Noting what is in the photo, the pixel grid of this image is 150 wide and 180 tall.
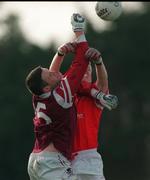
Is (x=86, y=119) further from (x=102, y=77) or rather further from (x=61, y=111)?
(x=61, y=111)

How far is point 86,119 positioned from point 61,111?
0.99m

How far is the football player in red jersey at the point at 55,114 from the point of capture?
16.4 metres

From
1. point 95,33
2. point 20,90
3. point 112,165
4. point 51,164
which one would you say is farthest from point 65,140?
point 95,33

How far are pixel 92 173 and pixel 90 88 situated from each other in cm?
111

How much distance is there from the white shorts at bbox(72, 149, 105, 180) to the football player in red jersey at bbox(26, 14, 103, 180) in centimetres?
51

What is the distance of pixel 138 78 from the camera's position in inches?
1992

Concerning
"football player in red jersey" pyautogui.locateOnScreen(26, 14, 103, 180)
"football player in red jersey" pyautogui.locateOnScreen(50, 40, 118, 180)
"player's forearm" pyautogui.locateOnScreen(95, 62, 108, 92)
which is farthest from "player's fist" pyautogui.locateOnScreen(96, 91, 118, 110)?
"football player in red jersey" pyautogui.locateOnScreen(26, 14, 103, 180)

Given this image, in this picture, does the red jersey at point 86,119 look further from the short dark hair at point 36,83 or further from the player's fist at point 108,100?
the short dark hair at point 36,83

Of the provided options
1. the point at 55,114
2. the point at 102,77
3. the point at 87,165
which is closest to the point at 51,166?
the point at 55,114

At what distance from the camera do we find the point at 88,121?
17.4 m

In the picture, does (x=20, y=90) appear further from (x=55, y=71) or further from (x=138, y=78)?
(x=55, y=71)

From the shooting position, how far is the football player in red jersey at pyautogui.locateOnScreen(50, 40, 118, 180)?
56.7 ft

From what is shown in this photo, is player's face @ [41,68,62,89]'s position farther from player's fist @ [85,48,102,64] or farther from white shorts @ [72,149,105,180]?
white shorts @ [72,149,105,180]

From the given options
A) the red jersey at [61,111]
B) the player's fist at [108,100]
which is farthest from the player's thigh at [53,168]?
the player's fist at [108,100]
